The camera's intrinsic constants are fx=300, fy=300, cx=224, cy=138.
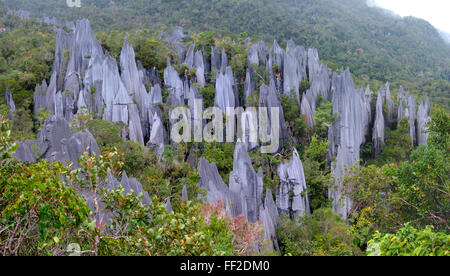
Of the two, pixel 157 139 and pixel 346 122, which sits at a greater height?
pixel 346 122

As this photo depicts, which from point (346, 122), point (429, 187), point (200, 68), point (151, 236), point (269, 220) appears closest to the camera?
point (151, 236)

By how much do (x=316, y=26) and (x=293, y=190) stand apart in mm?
40376

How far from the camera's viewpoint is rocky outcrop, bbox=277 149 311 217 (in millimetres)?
15281

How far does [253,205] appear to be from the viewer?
524 inches

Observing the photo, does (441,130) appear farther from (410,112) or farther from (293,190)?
(410,112)

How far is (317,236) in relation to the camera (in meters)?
11.9

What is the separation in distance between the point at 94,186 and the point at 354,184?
1351cm

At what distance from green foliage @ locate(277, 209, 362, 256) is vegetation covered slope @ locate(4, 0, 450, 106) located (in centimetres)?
2874

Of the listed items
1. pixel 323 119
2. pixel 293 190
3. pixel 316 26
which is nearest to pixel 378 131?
pixel 323 119

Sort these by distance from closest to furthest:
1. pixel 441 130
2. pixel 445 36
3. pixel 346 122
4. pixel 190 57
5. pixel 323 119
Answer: pixel 441 130, pixel 346 122, pixel 323 119, pixel 190 57, pixel 445 36

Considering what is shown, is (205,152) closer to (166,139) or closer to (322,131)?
(166,139)

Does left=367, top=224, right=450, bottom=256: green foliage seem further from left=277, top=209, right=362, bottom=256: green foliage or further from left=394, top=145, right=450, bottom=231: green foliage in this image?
left=277, top=209, right=362, bottom=256: green foliage

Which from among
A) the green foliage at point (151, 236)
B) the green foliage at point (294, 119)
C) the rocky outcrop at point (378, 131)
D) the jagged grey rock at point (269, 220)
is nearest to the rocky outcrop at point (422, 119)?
the rocky outcrop at point (378, 131)

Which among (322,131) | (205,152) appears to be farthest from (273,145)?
(205,152)
